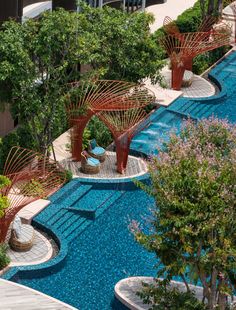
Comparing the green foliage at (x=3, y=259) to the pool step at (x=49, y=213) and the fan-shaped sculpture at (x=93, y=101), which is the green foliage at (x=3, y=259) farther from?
the fan-shaped sculpture at (x=93, y=101)

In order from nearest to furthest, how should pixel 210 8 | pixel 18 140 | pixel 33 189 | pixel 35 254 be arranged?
pixel 35 254 → pixel 33 189 → pixel 18 140 → pixel 210 8

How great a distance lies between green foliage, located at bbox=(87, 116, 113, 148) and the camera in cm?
3956

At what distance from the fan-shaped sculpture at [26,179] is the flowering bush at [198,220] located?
5.83 metres

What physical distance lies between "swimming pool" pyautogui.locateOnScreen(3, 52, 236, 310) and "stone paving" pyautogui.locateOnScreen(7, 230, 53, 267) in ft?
1.81

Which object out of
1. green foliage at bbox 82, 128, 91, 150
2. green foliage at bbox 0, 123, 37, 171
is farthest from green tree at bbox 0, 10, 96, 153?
green foliage at bbox 82, 128, 91, 150

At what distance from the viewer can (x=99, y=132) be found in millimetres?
39688

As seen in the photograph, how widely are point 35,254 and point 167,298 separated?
18.9ft

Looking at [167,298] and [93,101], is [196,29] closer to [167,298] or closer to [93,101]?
[93,101]

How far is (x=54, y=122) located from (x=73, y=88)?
1.42 meters

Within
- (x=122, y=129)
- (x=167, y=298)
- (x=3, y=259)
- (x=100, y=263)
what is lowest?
(x=100, y=263)

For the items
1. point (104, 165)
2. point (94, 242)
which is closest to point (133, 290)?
point (94, 242)

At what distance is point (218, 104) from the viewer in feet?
153

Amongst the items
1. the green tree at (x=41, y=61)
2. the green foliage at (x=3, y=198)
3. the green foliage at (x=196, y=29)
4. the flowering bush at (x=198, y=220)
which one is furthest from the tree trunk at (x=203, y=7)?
the flowering bush at (x=198, y=220)

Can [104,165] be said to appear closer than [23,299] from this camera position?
No
